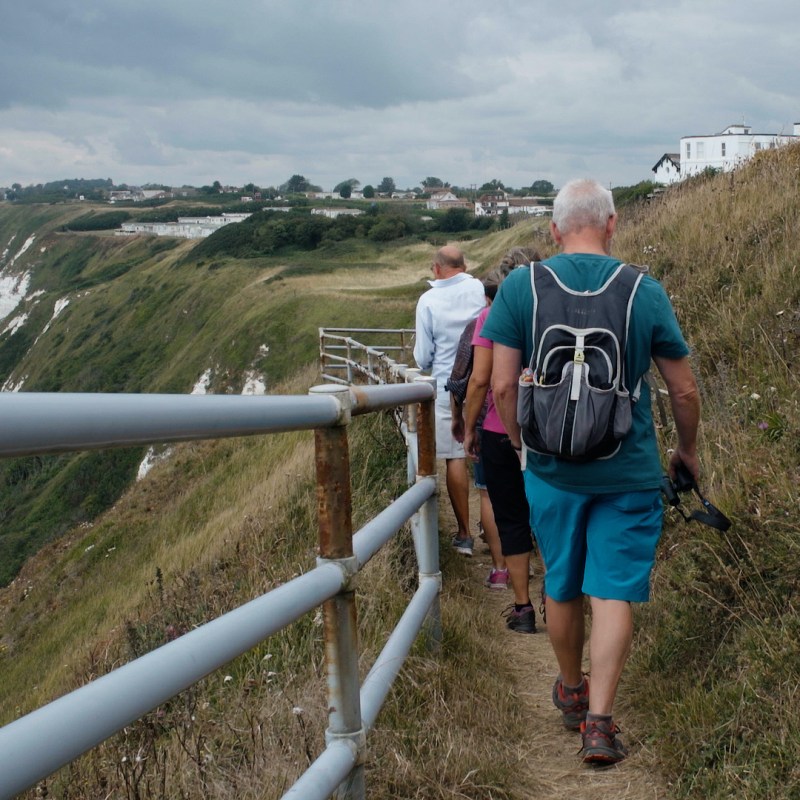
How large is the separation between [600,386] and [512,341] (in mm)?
375

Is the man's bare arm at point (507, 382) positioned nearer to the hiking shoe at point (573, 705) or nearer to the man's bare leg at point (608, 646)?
the man's bare leg at point (608, 646)

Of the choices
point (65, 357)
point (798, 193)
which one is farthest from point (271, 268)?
point (798, 193)

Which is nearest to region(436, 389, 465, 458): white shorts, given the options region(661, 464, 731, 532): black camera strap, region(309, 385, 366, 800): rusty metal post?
region(661, 464, 731, 532): black camera strap

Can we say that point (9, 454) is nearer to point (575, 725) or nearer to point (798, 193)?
point (575, 725)

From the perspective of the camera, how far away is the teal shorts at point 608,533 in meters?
3.22

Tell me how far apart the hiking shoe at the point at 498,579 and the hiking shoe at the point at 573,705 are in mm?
1953

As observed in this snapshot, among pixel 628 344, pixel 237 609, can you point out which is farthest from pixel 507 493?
pixel 237 609

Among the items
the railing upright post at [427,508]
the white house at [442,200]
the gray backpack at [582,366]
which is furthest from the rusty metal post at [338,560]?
the white house at [442,200]

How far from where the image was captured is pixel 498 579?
5641mm

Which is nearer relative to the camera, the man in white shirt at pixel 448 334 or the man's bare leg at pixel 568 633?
the man's bare leg at pixel 568 633

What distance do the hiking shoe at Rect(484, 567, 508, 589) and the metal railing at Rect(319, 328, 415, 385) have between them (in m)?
1.33

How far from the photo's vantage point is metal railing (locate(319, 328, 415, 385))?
1062cm

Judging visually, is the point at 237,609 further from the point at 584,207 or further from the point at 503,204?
the point at 503,204

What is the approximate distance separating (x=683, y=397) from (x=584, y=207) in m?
0.69
